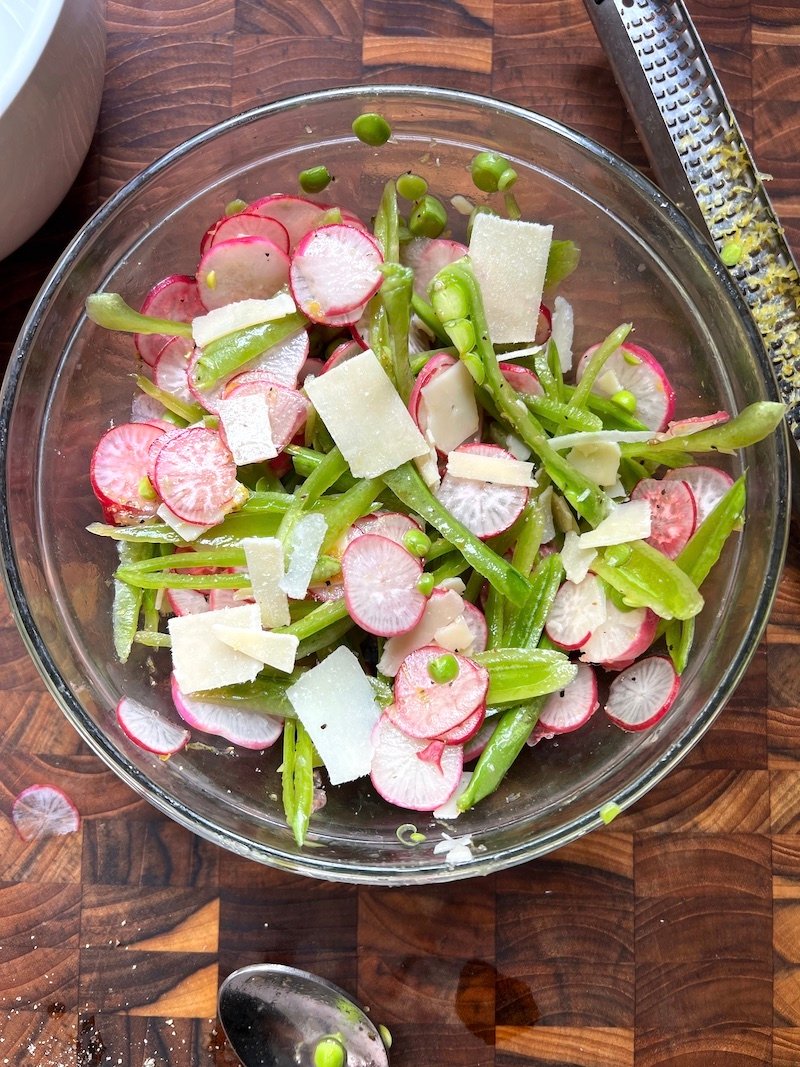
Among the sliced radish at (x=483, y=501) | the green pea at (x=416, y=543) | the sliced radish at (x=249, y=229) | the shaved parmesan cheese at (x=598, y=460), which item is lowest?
the green pea at (x=416, y=543)

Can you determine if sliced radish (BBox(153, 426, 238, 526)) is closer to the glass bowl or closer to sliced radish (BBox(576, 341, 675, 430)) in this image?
the glass bowl

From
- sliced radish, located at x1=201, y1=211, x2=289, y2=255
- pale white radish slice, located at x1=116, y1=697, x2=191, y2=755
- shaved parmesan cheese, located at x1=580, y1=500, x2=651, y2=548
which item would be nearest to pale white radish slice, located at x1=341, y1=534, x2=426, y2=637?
shaved parmesan cheese, located at x1=580, y1=500, x2=651, y2=548

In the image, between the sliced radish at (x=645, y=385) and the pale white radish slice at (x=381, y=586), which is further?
the sliced radish at (x=645, y=385)

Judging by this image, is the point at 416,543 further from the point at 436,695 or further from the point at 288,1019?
the point at 288,1019

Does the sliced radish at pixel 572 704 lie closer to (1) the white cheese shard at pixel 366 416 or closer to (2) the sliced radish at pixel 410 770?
(2) the sliced radish at pixel 410 770

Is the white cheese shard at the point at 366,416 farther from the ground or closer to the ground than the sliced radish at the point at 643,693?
farther from the ground

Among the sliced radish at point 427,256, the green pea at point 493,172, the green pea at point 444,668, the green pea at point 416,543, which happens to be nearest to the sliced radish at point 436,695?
the green pea at point 444,668

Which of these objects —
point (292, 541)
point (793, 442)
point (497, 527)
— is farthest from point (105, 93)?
point (793, 442)
